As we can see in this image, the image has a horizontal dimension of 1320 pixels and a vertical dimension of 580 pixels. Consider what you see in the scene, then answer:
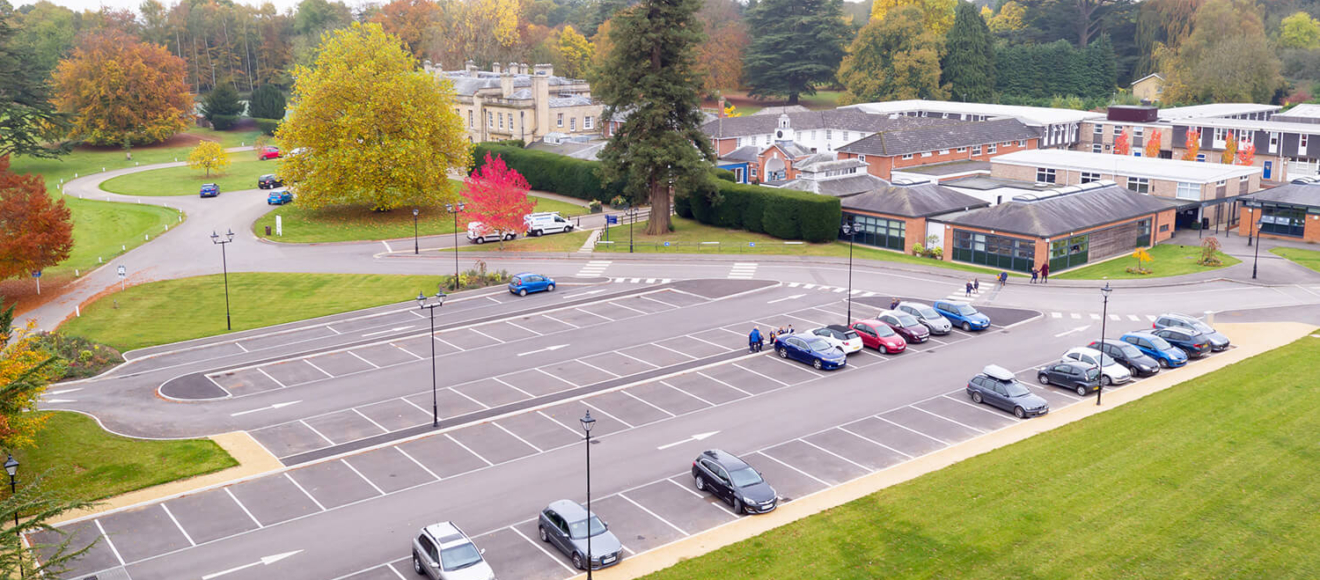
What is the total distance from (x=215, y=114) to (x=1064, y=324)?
115 meters

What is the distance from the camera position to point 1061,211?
A: 65.3 meters

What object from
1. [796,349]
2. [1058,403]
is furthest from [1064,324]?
A: [796,349]

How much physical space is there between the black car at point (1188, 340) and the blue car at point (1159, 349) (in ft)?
1.52

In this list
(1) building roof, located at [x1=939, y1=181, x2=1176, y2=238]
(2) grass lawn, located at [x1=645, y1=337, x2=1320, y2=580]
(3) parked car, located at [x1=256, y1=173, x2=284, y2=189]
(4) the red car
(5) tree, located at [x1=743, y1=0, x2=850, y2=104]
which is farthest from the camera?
(5) tree, located at [x1=743, y1=0, x2=850, y2=104]

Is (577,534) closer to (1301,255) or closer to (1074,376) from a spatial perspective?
(1074,376)

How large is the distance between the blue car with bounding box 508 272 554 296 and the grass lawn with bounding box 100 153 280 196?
43.3m

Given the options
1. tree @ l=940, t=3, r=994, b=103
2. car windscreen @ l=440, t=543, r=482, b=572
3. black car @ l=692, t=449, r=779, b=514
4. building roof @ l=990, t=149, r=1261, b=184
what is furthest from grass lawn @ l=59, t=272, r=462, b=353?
tree @ l=940, t=3, r=994, b=103

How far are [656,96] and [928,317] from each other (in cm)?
2875

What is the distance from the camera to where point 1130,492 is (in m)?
31.8

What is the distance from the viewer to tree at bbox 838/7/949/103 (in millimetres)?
129500

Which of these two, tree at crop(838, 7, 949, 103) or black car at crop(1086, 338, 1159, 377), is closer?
black car at crop(1086, 338, 1159, 377)

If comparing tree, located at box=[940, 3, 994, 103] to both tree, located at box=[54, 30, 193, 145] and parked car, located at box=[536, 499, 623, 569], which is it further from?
parked car, located at box=[536, 499, 623, 569]

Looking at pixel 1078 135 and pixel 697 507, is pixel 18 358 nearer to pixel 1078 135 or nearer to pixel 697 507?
pixel 697 507

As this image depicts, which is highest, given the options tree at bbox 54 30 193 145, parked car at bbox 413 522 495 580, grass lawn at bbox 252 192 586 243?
tree at bbox 54 30 193 145
